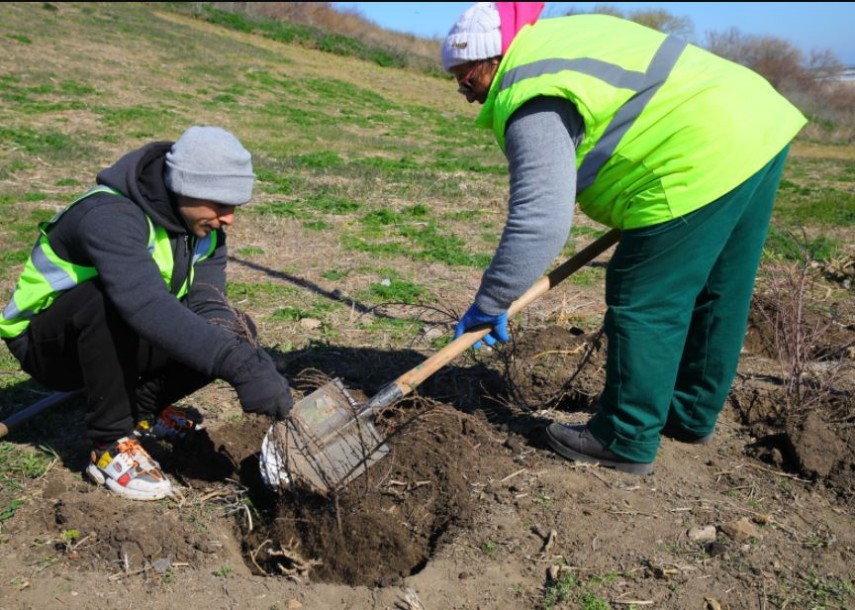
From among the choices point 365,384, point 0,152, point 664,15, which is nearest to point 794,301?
point 365,384

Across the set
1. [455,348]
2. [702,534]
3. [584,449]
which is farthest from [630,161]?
[702,534]

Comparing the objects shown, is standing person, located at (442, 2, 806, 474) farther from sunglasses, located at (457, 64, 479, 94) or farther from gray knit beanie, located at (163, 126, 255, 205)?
gray knit beanie, located at (163, 126, 255, 205)

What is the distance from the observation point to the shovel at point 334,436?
2824mm

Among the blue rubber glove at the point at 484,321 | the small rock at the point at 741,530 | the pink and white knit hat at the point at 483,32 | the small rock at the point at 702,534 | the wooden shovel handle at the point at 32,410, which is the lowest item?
the wooden shovel handle at the point at 32,410

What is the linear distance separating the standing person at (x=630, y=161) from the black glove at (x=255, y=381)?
757 mm

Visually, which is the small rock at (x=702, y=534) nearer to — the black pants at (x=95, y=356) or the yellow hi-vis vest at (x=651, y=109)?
the yellow hi-vis vest at (x=651, y=109)

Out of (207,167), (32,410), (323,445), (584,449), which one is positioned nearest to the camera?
(207,167)

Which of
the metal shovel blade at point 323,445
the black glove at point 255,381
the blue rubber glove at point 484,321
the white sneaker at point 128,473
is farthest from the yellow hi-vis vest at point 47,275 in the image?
the blue rubber glove at point 484,321

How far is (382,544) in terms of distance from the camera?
279 cm

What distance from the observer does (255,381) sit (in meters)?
2.58

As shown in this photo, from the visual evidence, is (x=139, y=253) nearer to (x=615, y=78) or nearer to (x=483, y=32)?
(x=483, y=32)

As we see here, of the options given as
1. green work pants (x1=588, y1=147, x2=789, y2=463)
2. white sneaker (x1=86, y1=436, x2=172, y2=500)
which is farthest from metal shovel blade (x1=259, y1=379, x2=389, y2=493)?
green work pants (x1=588, y1=147, x2=789, y2=463)

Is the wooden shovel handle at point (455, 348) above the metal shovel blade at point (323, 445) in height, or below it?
above

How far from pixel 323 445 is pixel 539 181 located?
118 centimetres
